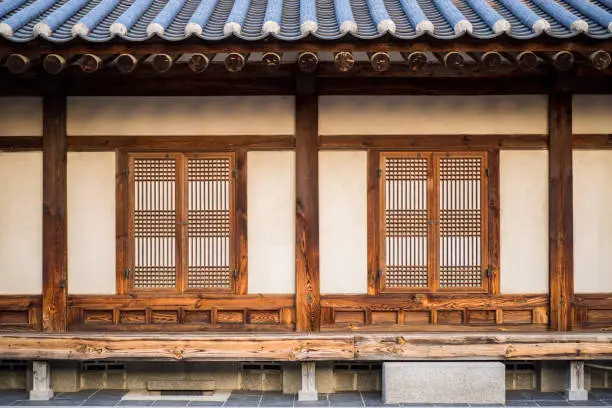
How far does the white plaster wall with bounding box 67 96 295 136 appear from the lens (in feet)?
23.0

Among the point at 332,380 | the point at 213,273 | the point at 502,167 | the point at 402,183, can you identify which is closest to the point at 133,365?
the point at 213,273

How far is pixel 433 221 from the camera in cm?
698

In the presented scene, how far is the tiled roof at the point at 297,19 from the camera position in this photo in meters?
5.46

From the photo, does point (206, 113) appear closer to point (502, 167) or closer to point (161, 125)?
point (161, 125)

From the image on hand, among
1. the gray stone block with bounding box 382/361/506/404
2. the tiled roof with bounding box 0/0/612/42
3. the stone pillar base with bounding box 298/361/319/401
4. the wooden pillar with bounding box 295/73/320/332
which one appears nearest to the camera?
the tiled roof with bounding box 0/0/612/42

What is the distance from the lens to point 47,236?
6.97 m

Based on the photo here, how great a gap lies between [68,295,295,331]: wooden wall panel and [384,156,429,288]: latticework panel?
1.51 metres

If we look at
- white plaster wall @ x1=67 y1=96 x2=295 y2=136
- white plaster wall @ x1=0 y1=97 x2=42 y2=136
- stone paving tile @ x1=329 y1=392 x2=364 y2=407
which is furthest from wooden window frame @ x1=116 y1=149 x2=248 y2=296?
stone paving tile @ x1=329 y1=392 x2=364 y2=407

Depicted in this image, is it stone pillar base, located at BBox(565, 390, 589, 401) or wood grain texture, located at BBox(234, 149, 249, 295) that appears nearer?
stone pillar base, located at BBox(565, 390, 589, 401)

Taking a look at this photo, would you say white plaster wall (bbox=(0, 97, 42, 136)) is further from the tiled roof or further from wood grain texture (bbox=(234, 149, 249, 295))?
wood grain texture (bbox=(234, 149, 249, 295))

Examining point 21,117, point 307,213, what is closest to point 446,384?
point 307,213

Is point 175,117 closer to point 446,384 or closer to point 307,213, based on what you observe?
point 307,213

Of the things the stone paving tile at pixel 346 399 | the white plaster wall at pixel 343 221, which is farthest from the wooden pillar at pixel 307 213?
the stone paving tile at pixel 346 399

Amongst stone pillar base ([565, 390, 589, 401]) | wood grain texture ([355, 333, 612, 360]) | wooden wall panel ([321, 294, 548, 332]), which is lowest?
stone pillar base ([565, 390, 589, 401])
